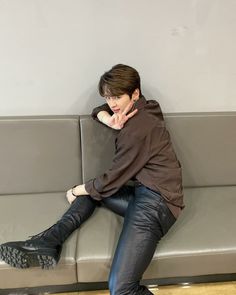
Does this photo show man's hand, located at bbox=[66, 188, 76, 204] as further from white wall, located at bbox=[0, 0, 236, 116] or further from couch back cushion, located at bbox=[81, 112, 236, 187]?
white wall, located at bbox=[0, 0, 236, 116]

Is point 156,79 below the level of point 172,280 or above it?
above

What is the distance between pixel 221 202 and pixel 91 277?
0.81 meters

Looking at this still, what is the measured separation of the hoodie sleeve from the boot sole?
396mm

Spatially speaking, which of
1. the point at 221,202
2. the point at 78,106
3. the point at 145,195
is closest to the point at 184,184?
the point at 221,202

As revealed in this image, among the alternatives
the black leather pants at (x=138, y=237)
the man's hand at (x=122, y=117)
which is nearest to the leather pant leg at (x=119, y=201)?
the black leather pants at (x=138, y=237)

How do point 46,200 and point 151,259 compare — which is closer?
point 151,259

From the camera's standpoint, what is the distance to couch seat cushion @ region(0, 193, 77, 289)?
1.42 m

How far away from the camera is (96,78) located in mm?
1836

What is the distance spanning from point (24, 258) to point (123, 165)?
59cm

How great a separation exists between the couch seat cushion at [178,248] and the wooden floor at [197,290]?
0.64 ft

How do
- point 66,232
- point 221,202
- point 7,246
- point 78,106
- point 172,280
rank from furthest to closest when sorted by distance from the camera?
point 78,106, point 221,202, point 172,280, point 66,232, point 7,246

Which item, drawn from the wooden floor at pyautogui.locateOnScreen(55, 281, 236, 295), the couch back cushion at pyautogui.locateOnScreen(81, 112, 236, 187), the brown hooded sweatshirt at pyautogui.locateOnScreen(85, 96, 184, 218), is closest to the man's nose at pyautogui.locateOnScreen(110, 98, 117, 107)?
the brown hooded sweatshirt at pyautogui.locateOnScreen(85, 96, 184, 218)

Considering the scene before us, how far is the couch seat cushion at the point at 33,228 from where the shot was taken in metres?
1.42

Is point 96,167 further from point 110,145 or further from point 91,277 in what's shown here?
point 91,277
